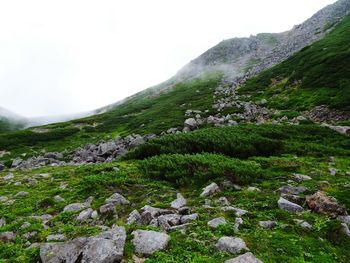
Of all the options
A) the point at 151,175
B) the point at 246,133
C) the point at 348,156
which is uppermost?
the point at 151,175

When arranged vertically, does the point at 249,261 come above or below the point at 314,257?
above

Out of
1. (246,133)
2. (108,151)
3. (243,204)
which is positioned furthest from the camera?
(108,151)

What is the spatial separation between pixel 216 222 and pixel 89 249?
13.0 feet

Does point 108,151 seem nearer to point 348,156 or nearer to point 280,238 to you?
point 348,156

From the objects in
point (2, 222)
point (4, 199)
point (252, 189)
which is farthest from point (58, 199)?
point (252, 189)

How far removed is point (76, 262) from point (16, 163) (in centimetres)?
3879

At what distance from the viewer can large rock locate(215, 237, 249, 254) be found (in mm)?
9148

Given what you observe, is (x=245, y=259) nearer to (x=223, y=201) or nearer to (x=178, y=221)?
(x=178, y=221)

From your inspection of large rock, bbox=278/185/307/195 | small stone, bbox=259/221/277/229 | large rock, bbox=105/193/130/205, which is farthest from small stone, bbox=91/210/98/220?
large rock, bbox=278/185/307/195

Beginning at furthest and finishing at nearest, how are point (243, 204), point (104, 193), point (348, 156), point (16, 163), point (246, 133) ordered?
point (16, 163), point (246, 133), point (348, 156), point (104, 193), point (243, 204)

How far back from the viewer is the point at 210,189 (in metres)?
14.6

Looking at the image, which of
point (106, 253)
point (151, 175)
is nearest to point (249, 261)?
point (106, 253)

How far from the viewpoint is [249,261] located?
834 cm

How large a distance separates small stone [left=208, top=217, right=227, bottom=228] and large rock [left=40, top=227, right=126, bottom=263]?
2.73m
